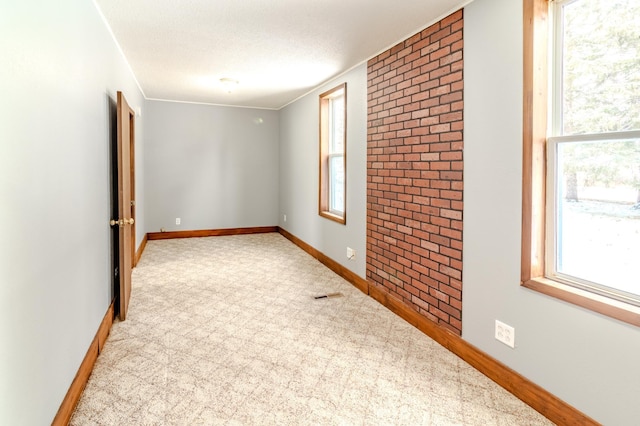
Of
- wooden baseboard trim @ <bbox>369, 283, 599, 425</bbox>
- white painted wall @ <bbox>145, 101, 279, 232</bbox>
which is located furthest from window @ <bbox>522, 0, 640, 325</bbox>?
white painted wall @ <bbox>145, 101, 279, 232</bbox>

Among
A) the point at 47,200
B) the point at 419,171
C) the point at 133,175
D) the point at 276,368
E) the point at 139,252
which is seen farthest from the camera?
the point at 139,252

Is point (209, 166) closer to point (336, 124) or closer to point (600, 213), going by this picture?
point (336, 124)

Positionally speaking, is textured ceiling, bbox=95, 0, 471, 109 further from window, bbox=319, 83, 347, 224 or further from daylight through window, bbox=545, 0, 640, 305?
daylight through window, bbox=545, 0, 640, 305

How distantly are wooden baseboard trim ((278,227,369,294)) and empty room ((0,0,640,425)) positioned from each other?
0.04 metres

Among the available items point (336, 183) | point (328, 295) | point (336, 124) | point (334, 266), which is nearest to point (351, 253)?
point (334, 266)

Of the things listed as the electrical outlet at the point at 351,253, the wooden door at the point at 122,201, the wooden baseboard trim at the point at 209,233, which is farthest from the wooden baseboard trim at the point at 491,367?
the wooden baseboard trim at the point at 209,233

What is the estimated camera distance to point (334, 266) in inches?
184

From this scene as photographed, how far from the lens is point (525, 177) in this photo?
2.09 metres

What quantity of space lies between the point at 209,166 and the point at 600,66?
5896 millimetres

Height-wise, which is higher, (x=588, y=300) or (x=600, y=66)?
(x=600, y=66)

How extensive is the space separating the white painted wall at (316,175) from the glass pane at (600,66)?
2.11 m

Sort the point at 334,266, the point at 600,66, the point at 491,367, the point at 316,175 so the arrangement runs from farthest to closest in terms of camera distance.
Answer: the point at 316,175, the point at 334,266, the point at 491,367, the point at 600,66

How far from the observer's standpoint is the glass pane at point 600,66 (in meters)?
1.68

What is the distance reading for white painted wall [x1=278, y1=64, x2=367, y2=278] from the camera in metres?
4.01
